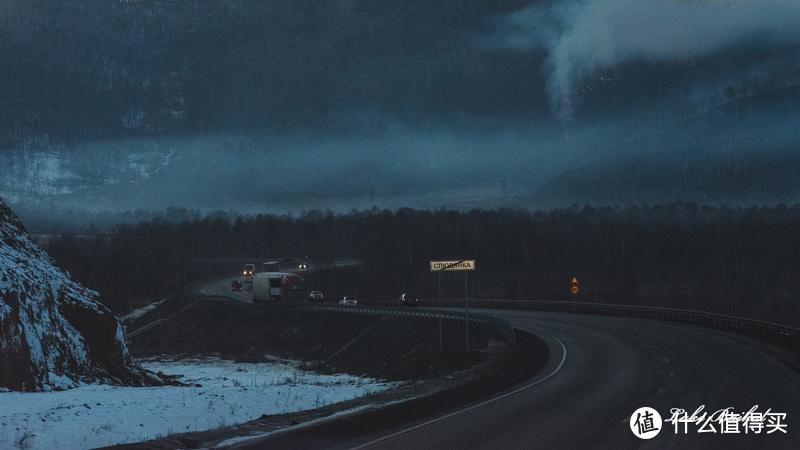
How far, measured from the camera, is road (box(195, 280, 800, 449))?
16016mm

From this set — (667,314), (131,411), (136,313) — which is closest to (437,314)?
(667,314)

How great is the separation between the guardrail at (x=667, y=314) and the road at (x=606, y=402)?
667 cm

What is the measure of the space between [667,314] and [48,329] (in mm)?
50137

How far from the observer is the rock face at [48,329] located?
29609 mm

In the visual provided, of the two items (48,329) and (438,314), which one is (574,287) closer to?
(438,314)

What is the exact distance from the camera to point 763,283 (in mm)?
160875

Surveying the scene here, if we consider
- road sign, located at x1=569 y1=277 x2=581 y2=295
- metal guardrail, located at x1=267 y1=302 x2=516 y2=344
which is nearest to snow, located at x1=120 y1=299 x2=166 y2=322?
metal guardrail, located at x1=267 y1=302 x2=516 y2=344

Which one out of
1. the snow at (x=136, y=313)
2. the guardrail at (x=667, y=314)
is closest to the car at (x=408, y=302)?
the guardrail at (x=667, y=314)

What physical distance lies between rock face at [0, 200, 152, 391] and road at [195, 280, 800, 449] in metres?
17.4

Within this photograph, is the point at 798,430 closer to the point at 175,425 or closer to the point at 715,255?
the point at 175,425

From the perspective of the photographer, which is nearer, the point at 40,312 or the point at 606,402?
the point at 606,402

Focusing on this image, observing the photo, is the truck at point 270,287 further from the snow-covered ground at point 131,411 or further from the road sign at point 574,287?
the snow-covered ground at point 131,411

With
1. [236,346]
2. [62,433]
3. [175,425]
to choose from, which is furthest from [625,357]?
[236,346]

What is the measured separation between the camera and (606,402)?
70.5 feet
